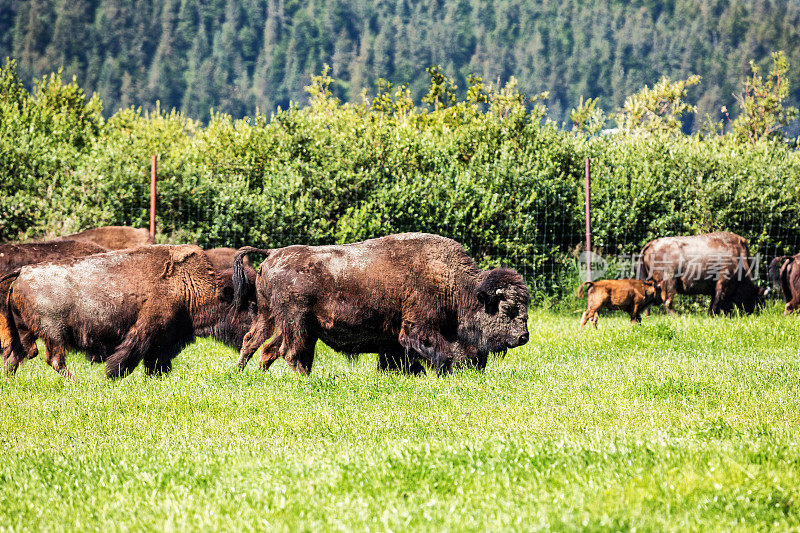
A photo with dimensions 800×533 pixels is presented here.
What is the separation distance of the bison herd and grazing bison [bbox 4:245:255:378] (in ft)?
0.04

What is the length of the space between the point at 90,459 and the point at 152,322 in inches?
135

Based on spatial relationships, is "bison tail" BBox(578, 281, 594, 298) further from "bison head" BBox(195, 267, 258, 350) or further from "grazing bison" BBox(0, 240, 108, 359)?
"grazing bison" BBox(0, 240, 108, 359)

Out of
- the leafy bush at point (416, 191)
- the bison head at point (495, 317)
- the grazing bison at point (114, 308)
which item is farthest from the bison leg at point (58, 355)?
the leafy bush at point (416, 191)

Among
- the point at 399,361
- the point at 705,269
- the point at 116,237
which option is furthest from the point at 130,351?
the point at 705,269

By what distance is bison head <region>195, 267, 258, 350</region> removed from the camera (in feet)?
30.5

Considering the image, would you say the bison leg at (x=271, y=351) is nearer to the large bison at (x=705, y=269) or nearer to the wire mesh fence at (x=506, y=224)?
the wire mesh fence at (x=506, y=224)

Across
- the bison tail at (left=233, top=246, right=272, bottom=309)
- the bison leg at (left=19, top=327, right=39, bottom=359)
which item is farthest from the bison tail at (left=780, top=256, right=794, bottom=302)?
the bison leg at (left=19, top=327, right=39, bottom=359)

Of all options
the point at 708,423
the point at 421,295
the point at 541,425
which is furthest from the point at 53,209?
the point at 708,423

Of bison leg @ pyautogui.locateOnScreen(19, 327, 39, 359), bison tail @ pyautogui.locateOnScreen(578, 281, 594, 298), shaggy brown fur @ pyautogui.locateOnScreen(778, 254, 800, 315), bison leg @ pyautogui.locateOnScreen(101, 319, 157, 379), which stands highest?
bison leg @ pyautogui.locateOnScreen(101, 319, 157, 379)

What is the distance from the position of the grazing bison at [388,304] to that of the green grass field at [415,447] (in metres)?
0.36

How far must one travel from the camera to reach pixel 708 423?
19.7 ft

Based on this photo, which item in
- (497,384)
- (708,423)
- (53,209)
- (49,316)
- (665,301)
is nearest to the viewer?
(708,423)

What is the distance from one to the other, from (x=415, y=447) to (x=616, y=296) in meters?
8.67

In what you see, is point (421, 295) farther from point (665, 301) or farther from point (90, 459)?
point (665, 301)
